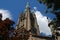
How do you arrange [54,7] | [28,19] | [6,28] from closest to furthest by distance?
1. [54,7]
2. [6,28]
3. [28,19]

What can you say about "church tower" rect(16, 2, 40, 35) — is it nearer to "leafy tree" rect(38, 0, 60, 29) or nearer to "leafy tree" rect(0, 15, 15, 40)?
"leafy tree" rect(0, 15, 15, 40)

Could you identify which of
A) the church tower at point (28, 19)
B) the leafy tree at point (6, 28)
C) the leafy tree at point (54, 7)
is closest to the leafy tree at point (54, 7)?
the leafy tree at point (54, 7)

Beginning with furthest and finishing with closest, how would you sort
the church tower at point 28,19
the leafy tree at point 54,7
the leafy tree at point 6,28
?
the church tower at point 28,19 → the leafy tree at point 6,28 → the leafy tree at point 54,7

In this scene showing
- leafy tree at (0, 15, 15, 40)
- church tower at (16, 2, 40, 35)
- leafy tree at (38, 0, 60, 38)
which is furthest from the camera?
church tower at (16, 2, 40, 35)

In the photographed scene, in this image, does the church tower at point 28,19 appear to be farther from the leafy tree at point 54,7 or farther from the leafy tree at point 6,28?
the leafy tree at point 54,7

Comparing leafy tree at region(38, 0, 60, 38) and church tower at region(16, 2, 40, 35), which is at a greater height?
church tower at region(16, 2, 40, 35)

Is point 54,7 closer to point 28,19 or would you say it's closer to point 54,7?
point 54,7

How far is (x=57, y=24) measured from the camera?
18.7 meters

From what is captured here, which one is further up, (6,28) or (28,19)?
(28,19)

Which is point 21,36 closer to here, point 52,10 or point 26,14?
point 52,10

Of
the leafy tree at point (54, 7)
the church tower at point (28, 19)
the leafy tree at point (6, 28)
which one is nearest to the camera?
the leafy tree at point (54, 7)

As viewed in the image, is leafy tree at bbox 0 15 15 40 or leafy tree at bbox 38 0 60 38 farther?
leafy tree at bbox 0 15 15 40

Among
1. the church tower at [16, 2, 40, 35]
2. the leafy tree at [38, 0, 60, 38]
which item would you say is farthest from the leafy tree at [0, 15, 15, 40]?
the church tower at [16, 2, 40, 35]

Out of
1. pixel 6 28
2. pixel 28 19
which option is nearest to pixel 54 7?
pixel 6 28
